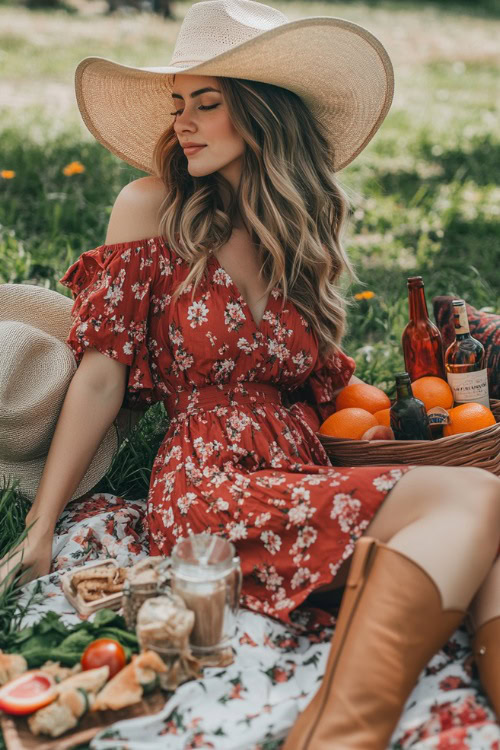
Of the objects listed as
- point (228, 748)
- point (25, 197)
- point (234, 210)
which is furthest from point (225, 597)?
point (25, 197)

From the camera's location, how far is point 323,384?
3.66 metres

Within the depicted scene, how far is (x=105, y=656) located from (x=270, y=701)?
0.46 m

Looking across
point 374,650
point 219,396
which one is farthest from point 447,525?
point 219,396

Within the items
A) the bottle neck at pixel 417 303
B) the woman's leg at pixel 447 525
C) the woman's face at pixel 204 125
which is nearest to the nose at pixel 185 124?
the woman's face at pixel 204 125

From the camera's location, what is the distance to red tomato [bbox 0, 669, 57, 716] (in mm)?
2350

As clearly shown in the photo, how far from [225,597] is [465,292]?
11.1 feet

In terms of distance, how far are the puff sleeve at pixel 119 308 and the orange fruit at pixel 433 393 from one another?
3.27 feet

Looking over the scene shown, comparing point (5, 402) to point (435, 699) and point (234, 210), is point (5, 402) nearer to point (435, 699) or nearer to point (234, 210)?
point (234, 210)

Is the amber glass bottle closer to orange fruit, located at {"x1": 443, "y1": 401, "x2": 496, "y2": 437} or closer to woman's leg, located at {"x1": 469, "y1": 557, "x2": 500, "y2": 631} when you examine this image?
orange fruit, located at {"x1": 443, "y1": 401, "x2": 496, "y2": 437}

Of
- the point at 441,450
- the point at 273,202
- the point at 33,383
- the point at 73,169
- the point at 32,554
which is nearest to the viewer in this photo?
the point at 32,554

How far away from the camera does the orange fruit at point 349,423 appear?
337 cm

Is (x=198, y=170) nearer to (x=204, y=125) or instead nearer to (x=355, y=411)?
(x=204, y=125)

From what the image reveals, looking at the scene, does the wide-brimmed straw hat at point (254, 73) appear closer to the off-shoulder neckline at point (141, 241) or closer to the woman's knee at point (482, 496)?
the off-shoulder neckline at point (141, 241)

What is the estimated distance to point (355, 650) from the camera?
2.33 m
